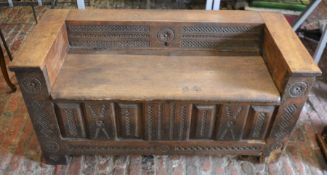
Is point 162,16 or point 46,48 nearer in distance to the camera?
point 46,48

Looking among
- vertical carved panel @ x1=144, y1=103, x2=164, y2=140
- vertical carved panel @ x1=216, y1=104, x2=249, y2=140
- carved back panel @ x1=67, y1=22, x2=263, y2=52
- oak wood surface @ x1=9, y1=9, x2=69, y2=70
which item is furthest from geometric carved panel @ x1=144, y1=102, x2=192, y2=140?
oak wood surface @ x1=9, y1=9, x2=69, y2=70

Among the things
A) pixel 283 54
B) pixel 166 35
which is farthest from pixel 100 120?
pixel 283 54

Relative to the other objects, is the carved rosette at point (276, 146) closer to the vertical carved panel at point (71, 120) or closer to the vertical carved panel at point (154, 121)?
the vertical carved panel at point (154, 121)

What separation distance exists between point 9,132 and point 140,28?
1109 millimetres

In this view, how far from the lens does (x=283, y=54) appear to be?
1.49 m

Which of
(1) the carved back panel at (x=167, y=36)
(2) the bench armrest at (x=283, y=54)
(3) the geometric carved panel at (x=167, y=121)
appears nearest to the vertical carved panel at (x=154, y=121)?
(3) the geometric carved panel at (x=167, y=121)

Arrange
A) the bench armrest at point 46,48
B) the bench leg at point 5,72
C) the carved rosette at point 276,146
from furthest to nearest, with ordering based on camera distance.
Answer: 1. the bench leg at point 5,72
2. the carved rosette at point 276,146
3. the bench armrest at point 46,48

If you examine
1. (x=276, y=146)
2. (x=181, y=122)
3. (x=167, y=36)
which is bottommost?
(x=276, y=146)

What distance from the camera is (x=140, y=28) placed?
5.76ft

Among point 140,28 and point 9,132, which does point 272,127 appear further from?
point 9,132

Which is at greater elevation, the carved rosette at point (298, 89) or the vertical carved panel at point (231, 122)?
the carved rosette at point (298, 89)

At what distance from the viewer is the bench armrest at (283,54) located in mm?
1405

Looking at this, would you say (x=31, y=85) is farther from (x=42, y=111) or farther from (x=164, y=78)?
(x=164, y=78)

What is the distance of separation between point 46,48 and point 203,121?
87 cm
